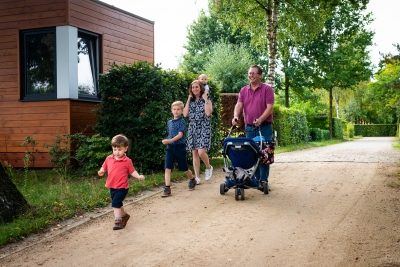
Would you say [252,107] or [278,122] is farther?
[278,122]

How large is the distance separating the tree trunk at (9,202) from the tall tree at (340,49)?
27.3 meters

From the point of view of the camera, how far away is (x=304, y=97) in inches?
1335

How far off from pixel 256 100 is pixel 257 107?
0.11m

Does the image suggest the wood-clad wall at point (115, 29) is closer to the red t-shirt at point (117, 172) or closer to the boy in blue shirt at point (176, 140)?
the boy in blue shirt at point (176, 140)

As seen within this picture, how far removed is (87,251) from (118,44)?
9661mm

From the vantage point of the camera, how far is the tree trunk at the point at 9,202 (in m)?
5.96

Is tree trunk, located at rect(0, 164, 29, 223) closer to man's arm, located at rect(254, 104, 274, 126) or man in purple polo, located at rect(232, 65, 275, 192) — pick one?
man in purple polo, located at rect(232, 65, 275, 192)

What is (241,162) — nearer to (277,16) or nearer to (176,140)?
(176,140)

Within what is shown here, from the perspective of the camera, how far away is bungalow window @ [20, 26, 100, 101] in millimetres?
11531

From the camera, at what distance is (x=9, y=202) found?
6117 millimetres

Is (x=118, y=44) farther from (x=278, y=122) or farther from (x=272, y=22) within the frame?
(x=278, y=122)

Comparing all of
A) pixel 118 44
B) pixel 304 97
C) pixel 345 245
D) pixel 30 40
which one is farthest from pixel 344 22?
pixel 345 245

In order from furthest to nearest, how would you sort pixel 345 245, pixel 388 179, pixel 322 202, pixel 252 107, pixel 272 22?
pixel 272 22
pixel 388 179
pixel 252 107
pixel 322 202
pixel 345 245

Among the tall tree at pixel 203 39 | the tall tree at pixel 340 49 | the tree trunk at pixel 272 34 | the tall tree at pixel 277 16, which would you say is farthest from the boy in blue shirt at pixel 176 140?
the tall tree at pixel 203 39
